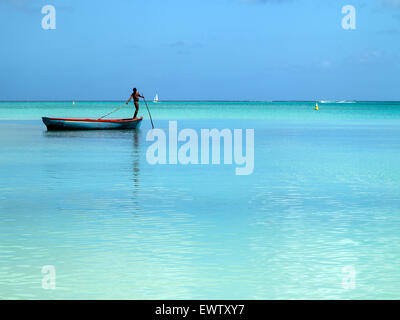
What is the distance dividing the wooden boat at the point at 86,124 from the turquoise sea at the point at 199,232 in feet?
71.2

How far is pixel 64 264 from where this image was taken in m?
8.77

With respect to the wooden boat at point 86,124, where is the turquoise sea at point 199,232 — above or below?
below

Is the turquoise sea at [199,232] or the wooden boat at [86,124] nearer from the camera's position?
the turquoise sea at [199,232]

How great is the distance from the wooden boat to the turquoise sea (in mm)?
21687

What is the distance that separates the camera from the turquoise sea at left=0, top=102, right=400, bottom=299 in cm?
795

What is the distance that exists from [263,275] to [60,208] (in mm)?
5477

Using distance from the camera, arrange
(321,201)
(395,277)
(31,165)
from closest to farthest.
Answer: (395,277)
(321,201)
(31,165)

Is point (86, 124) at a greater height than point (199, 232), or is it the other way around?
point (86, 124)

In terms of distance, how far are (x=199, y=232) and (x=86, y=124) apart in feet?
104

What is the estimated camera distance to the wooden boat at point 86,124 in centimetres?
4175

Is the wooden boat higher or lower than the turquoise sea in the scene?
higher

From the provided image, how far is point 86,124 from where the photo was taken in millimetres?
41844
